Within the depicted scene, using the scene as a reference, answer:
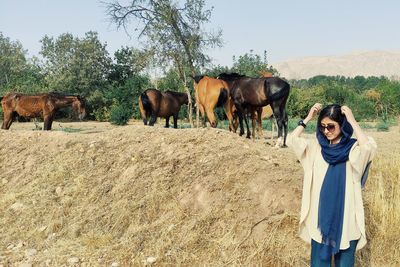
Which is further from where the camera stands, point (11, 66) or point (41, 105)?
point (11, 66)

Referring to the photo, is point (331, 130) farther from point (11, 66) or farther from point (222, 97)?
point (11, 66)

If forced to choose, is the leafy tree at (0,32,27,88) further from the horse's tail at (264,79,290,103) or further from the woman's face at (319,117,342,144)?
the woman's face at (319,117,342,144)

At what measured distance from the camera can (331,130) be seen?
3002 mm

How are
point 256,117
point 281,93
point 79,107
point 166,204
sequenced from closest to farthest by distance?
point 166,204 < point 281,93 < point 79,107 < point 256,117

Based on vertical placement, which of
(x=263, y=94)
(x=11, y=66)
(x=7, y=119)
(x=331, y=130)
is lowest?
(x=7, y=119)

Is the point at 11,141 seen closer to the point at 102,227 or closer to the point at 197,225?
the point at 102,227

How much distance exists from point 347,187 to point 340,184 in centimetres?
6

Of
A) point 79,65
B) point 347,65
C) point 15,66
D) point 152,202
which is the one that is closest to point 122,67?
point 79,65

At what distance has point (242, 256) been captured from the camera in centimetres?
433

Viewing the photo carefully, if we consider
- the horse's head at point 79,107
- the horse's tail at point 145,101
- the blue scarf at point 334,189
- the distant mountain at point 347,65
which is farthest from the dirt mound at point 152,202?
the distant mountain at point 347,65

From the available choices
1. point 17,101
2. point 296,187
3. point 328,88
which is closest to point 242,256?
point 296,187

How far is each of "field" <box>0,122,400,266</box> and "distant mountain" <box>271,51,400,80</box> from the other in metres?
160

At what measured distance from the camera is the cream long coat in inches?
115

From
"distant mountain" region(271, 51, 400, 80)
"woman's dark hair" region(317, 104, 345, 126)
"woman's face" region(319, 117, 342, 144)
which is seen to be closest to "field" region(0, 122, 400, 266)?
"woman's face" region(319, 117, 342, 144)
